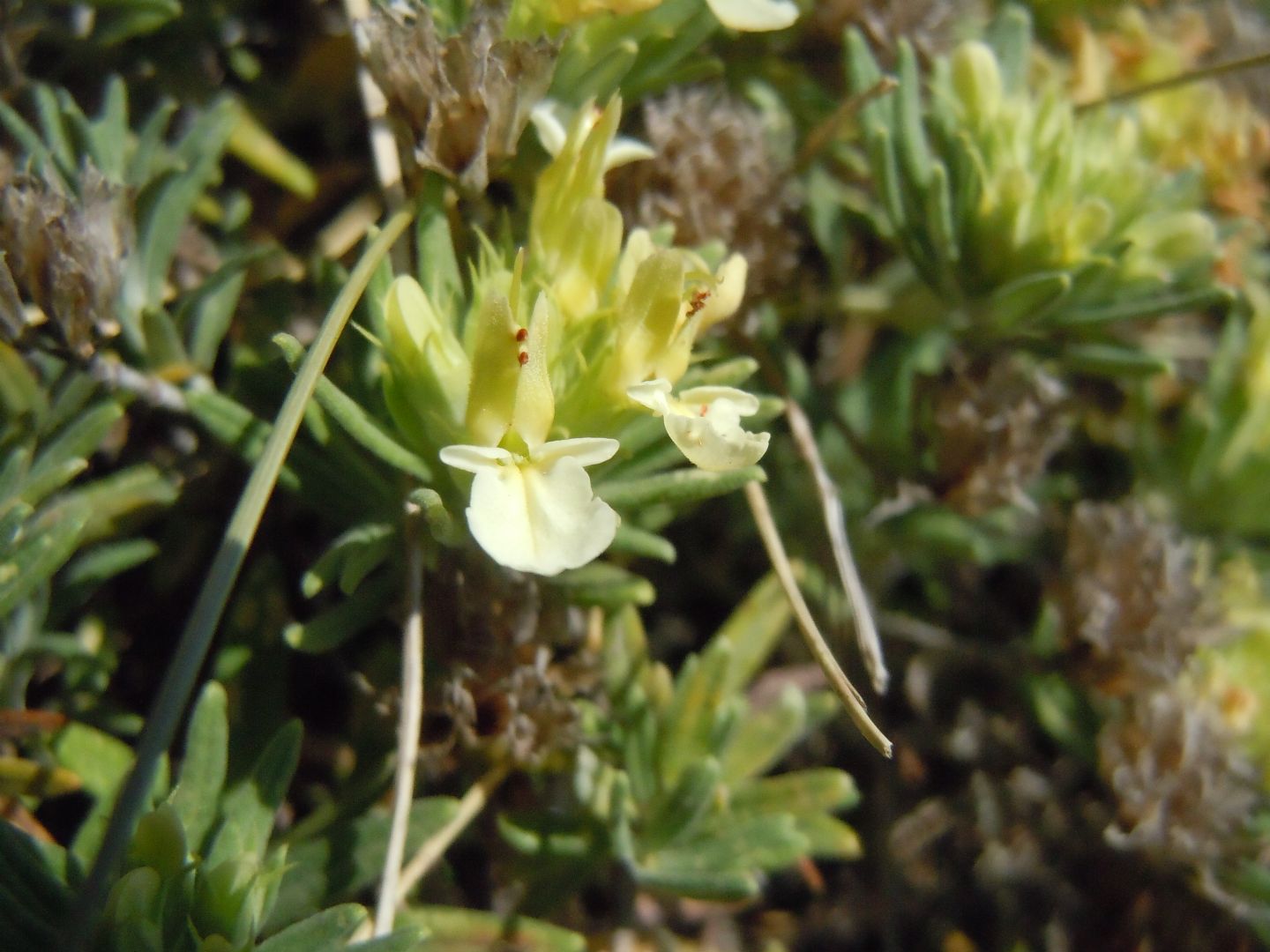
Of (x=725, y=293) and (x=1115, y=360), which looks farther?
(x=1115, y=360)

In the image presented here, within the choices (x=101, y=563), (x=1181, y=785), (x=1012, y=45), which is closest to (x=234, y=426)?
(x=101, y=563)

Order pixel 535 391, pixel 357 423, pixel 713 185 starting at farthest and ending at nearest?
pixel 713 185 < pixel 357 423 < pixel 535 391

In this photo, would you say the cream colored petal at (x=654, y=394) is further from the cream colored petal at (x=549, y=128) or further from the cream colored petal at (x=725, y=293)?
the cream colored petal at (x=549, y=128)

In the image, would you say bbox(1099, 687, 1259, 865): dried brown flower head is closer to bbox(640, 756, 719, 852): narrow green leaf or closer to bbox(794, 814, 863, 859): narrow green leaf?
bbox(794, 814, 863, 859): narrow green leaf

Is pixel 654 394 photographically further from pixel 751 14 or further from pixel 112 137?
pixel 112 137

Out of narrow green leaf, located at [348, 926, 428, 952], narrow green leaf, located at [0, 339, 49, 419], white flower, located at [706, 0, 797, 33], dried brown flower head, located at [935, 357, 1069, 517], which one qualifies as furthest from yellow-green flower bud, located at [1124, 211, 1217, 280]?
narrow green leaf, located at [0, 339, 49, 419]

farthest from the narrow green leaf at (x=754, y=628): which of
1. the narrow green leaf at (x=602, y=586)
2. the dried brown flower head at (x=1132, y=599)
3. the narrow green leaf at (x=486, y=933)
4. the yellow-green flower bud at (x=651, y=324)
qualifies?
the yellow-green flower bud at (x=651, y=324)

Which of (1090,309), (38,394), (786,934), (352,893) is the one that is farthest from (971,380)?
(38,394)
